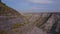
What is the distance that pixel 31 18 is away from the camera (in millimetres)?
2178

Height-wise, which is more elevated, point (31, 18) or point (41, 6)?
point (41, 6)

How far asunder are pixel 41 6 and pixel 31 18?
24cm

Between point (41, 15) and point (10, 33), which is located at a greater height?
point (41, 15)

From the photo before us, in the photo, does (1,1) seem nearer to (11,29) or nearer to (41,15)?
(11,29)

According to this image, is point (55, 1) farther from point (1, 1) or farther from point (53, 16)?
point (1, 1)

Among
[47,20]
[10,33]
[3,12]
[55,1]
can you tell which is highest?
[55,1]

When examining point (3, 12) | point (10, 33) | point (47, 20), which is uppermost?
point (3, 12)

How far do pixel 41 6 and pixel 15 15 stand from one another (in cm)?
42

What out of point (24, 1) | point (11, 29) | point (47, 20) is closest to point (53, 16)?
point (47, 20)

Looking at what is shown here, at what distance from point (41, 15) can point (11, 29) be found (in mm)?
508

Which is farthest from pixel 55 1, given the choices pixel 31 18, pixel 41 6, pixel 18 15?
pixel 18 15

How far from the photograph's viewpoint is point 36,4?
2193 mm

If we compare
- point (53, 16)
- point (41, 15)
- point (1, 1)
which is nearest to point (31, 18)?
point (41, 15)

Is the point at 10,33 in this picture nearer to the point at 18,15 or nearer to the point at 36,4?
the point at 18,15
